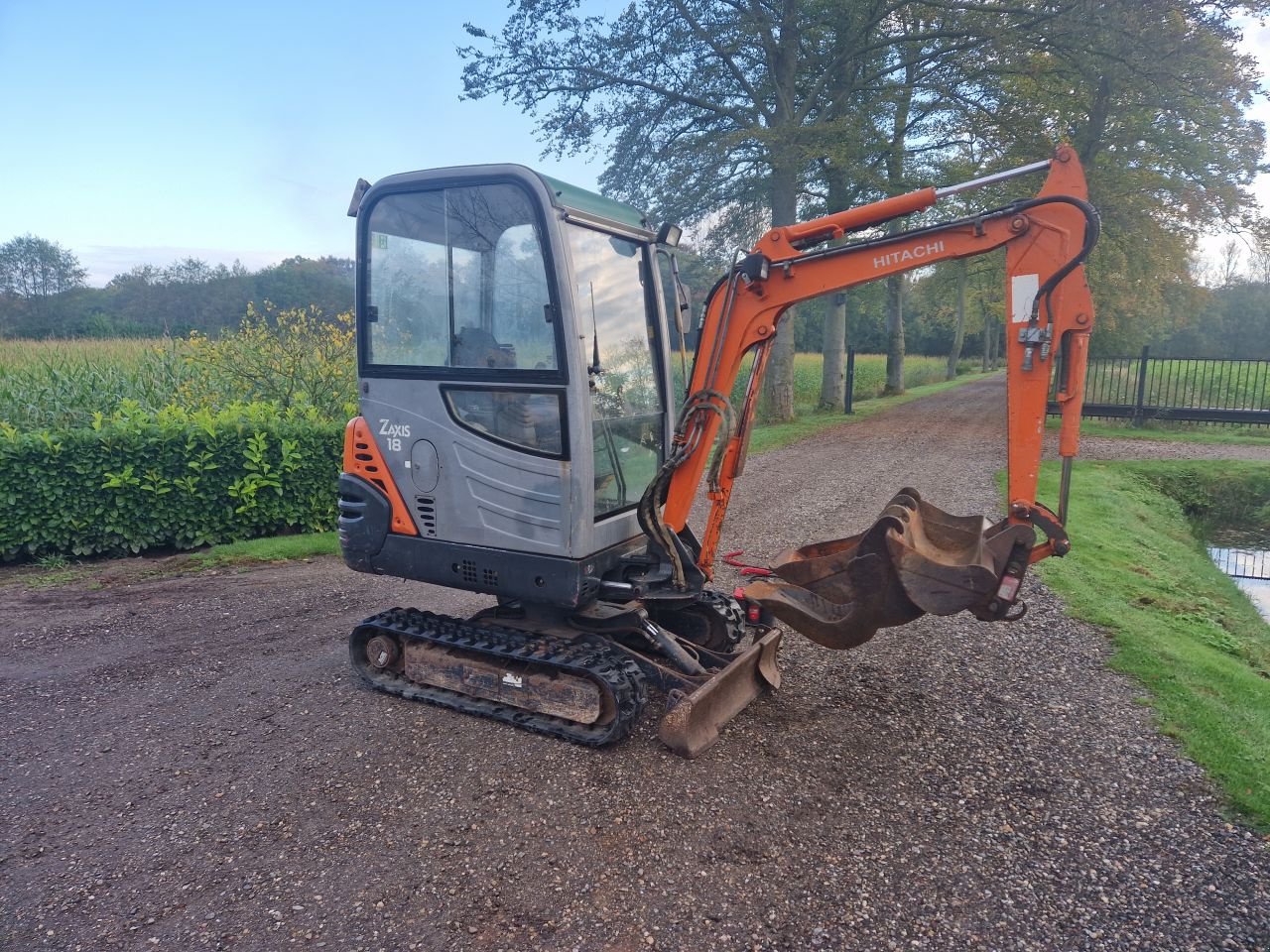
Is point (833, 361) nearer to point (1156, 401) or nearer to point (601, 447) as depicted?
point (1156, 401)

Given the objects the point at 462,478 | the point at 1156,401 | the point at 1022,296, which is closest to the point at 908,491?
the point at 1022,296

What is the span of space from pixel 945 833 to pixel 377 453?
3.45m

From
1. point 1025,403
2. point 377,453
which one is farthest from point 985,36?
point 377,453

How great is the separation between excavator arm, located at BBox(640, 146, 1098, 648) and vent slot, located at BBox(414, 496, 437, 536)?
46.7 inches

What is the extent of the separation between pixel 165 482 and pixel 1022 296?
7749 mm

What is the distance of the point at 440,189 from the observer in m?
4.25

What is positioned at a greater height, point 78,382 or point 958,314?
point 958,314

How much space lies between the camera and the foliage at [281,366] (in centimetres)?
1024

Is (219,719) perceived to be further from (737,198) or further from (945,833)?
(737,198)

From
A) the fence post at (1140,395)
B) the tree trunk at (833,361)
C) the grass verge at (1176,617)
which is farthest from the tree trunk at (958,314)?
the grass verge at (1176,617)

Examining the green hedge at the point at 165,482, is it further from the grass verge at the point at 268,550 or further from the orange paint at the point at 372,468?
the orange paint at the point at 372,468

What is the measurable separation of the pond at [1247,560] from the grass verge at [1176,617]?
0.29m

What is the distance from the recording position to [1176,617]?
6645mm

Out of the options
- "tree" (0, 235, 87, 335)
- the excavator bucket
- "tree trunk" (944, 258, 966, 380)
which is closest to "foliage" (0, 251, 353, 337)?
"tree" (0, 235, 87, 335)
